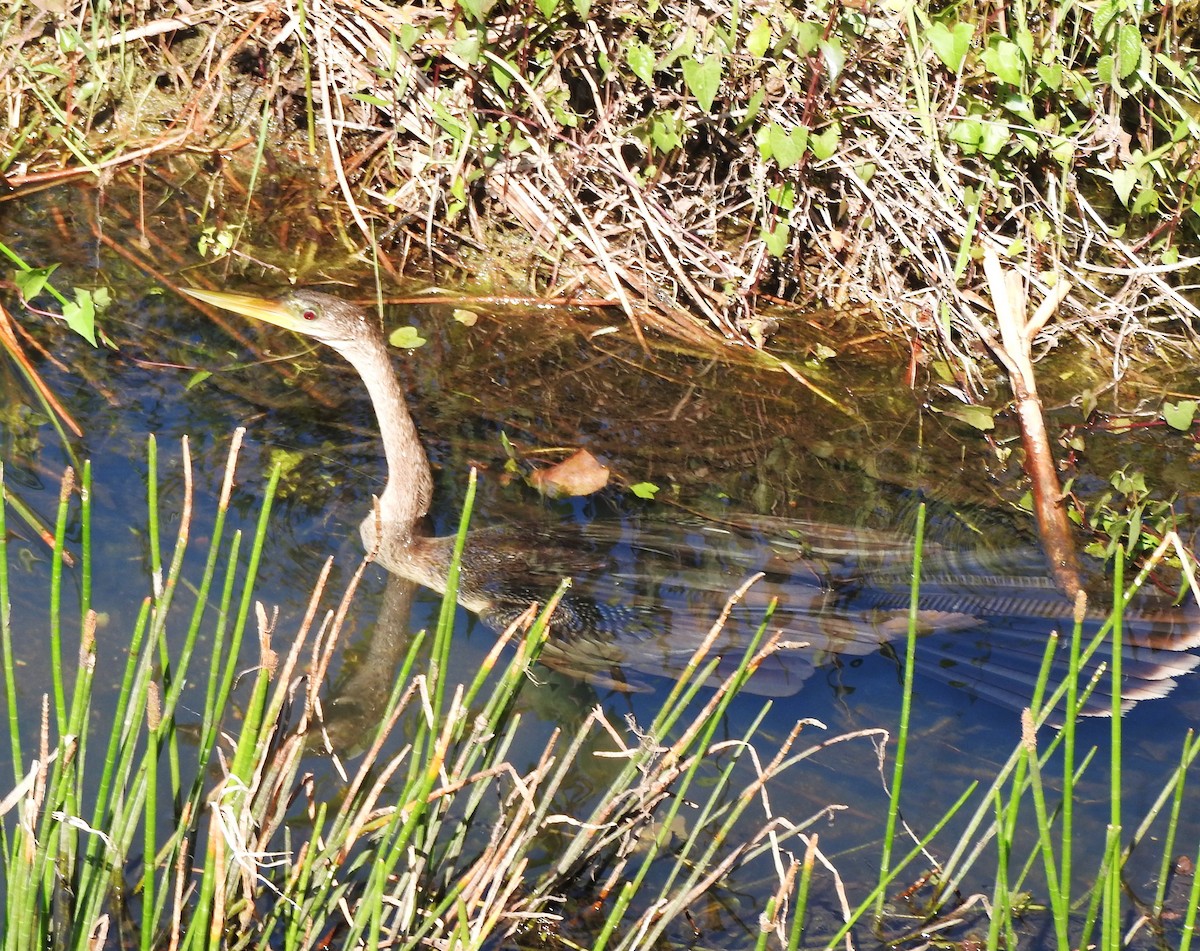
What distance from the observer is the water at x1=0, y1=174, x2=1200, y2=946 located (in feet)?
10.3

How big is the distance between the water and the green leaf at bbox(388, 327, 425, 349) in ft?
0.18

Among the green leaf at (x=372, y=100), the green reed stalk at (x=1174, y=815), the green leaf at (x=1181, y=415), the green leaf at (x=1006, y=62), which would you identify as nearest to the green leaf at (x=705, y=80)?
the green leaf at (x=1006, y=62)

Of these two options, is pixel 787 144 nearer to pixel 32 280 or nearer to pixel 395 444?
pixel 395 444

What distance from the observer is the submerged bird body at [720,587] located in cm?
341

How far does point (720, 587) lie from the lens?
377 centimetres

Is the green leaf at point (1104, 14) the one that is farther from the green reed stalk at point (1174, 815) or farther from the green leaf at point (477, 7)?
the green reed stalk at point (1174, 815)

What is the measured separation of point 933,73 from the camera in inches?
176

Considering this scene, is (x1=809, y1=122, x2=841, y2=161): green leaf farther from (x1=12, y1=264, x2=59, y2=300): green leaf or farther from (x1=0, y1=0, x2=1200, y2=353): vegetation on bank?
(x1=12, y1=264, x2=59, y2=300): green leaf

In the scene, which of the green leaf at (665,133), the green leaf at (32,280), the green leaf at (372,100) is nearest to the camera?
the green leaf at (32,280)

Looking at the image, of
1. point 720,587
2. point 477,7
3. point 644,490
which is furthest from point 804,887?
point 477,7

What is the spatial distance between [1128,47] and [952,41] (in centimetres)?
63

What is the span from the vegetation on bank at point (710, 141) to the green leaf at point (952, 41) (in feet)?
0.47

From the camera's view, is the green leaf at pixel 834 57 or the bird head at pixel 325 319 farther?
the green leaf at pixel 834 57

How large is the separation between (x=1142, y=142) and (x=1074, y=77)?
48 cm
